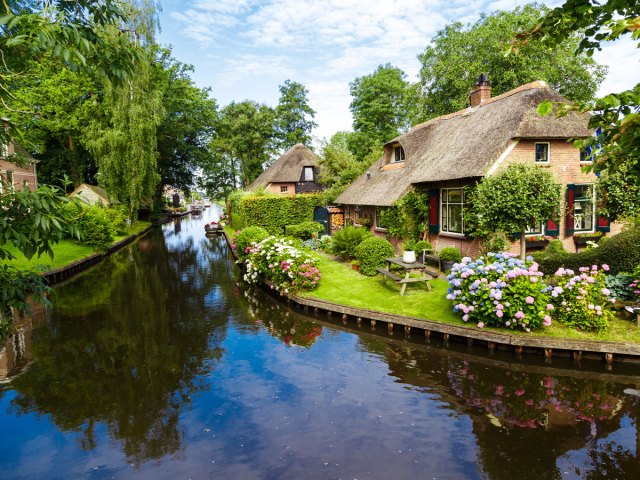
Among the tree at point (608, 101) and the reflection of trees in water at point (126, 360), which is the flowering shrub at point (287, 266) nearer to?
the reflection of trees in water at point (126, 360)

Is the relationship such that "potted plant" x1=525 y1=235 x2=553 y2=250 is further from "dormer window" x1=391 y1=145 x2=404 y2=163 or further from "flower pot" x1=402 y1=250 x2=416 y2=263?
"dormer window" x1=391 y1=145 x2=404 y2=163

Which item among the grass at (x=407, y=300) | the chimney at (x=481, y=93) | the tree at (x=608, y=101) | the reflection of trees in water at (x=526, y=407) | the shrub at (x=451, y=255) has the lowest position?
the reflection of trees in water at (x=526, y=407)

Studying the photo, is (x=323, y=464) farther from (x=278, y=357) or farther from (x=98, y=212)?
(x=98, y=212)

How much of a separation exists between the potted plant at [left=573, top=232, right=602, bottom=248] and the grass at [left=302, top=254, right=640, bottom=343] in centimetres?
607

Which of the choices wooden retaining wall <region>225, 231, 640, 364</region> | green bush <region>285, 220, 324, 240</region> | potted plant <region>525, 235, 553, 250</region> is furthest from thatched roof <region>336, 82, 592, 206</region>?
wooden retaining wall <region>225, 231, 640, 364</region>

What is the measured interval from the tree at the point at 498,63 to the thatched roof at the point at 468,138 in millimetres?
12422

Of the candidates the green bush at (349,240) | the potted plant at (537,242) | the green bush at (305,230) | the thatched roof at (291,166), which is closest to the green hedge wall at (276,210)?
the green bush at (305,230)

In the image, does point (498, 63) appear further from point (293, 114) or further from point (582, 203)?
point (293, 114)

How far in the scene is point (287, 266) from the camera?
15.9m

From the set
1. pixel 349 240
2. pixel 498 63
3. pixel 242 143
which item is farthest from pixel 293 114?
pixel 349 240

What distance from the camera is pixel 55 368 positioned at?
10.8m

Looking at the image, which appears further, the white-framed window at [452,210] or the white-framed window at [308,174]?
the white-framed window at [308,174]

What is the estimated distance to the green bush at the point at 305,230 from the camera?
27.8m

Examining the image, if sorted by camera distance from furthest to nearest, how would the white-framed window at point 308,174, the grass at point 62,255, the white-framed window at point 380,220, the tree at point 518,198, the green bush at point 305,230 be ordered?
the white-framed window at point 308,174 < the green bush at point 305,230 < the grass at point 62,255 < the white-framed window at point 380,220 < the tree at point 518,198
